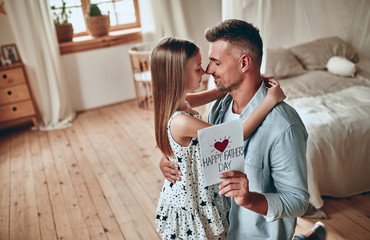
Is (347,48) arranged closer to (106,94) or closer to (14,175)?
(106,94)

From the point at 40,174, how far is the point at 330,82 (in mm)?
2757

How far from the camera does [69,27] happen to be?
A: 13.7ft

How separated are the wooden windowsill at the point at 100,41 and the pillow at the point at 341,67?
2597 mm

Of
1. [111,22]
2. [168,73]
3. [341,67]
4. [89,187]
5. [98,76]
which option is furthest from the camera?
[111,22]

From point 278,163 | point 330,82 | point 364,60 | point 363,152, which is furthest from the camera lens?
point 364,60

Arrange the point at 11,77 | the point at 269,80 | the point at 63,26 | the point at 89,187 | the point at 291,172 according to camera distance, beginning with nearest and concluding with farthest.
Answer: the point at 291,172
the point at 269,80
the point at 89,187
the point at 11,77
the point at 63,26

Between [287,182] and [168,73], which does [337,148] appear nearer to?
[287,182]

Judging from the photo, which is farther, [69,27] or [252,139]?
[69,27]

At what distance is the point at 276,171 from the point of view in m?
1.11

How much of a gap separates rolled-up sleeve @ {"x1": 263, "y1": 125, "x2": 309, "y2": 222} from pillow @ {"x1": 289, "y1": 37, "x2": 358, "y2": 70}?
2.36 m

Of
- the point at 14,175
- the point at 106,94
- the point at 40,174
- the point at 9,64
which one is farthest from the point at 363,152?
the point at 9,64

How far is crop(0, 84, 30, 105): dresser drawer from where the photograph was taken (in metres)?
3.62

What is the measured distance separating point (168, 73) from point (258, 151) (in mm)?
434

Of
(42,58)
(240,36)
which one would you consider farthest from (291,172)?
(42,58)
